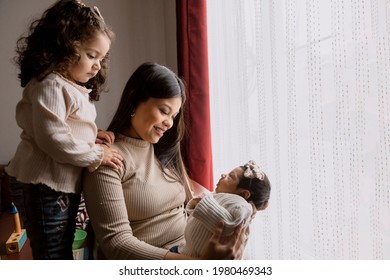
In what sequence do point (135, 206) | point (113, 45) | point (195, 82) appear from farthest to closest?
point (195, 82) → point (113, 45) → point (135, 206)

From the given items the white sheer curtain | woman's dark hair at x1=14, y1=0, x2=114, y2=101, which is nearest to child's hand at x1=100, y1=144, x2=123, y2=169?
woman's dark hair at x1=14, y1=0, x2=114, y2=101

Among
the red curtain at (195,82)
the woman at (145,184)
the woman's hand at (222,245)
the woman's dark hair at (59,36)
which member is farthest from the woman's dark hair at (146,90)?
the red curtain at (195,82)

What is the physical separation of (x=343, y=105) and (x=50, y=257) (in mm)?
635

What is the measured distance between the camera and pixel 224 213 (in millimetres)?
593

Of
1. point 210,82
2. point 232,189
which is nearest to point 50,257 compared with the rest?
point 232,189

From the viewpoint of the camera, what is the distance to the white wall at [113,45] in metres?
0.80

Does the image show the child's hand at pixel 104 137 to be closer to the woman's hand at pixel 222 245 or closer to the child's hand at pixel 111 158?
the child's hand at pixel 111 158

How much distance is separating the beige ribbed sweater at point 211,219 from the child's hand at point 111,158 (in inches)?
7.0

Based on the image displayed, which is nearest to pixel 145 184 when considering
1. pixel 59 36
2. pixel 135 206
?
pixel 135 206

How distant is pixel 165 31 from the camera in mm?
1155

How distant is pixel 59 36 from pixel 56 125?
0.51ft

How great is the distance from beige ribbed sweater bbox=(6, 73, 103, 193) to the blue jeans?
0.03m

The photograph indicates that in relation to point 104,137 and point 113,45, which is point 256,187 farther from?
point 113,45
